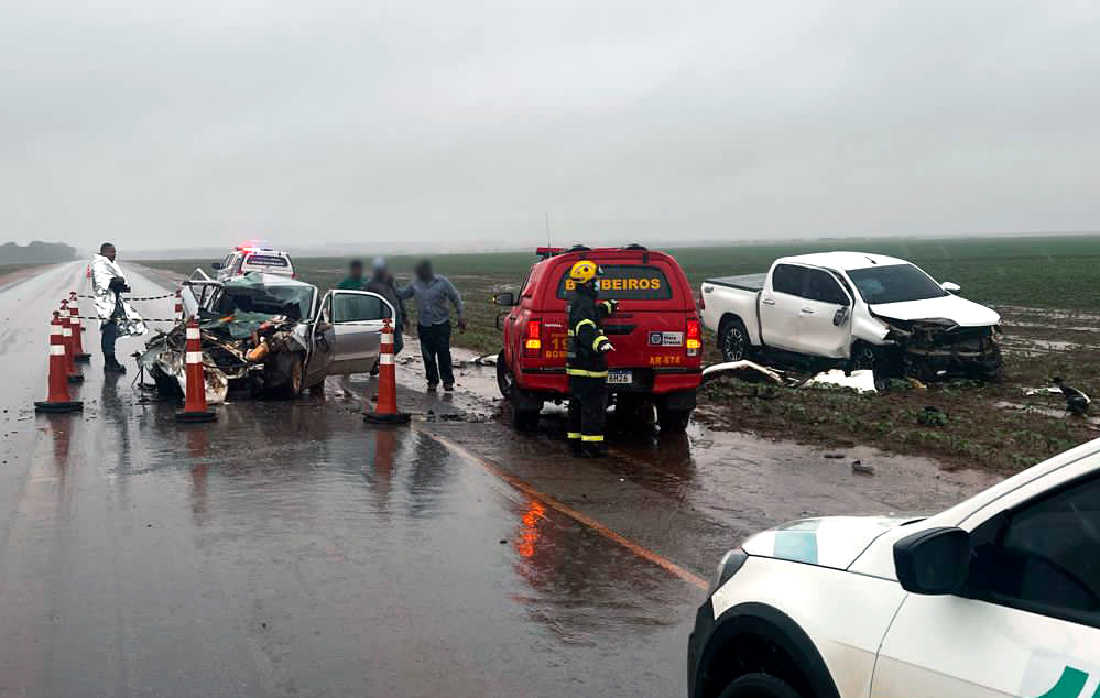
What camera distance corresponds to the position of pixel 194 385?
14.0 meters

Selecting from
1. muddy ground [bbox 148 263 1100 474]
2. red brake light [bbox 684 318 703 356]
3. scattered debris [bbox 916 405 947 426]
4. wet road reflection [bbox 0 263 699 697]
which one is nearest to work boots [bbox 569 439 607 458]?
wet road reflection [bbox 0 263 699 697]

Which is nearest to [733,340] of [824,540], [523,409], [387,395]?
[523,409]

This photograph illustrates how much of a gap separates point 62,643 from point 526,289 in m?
8.43

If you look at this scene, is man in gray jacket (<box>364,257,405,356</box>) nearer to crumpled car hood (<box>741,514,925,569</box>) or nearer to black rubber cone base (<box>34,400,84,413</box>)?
black rubber cone base (<box>34,400,84,413</box>)

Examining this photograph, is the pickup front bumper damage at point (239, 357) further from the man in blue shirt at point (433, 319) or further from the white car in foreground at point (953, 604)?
the white car in foreground at point (953, 604)

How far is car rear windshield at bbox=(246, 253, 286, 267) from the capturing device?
31359 mm

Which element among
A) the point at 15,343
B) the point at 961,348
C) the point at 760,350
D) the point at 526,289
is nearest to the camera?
the point at 526,289

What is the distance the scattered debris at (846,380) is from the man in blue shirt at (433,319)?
5049 millimetres

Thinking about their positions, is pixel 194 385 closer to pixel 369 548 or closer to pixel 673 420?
pixel 673 420

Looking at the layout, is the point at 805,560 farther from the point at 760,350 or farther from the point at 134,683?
the point at 760,350

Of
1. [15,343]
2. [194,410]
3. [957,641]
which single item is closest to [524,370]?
[194,410]

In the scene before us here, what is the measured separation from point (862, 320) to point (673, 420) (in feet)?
16.8

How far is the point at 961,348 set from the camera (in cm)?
1733

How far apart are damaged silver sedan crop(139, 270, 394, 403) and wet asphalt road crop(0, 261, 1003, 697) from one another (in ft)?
6.03
